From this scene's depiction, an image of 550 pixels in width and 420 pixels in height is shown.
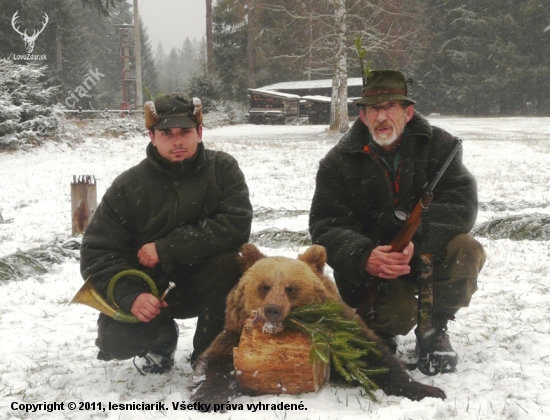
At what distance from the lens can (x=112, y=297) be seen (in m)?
3.00

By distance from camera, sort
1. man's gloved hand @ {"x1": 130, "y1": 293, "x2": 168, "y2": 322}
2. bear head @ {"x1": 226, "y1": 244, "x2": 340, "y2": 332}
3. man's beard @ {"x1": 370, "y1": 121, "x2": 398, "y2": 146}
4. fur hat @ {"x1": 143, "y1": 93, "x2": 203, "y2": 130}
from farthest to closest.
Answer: man's beard @ {"x1": 370, "y1": 121, "x2": 398, "y2": 146}, fur hat @ {"x1": 143, "y1": 93, "x2": 203, "y2": 130}, man's gloved hand @ {"x1": 130, "y1": 293, "x2": 168, "y2": 322}, bear head @ {"x1": 226, "y1": 244, "x2": 340, "y2": 332}

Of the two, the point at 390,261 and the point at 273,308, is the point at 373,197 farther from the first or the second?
the point at 273,308

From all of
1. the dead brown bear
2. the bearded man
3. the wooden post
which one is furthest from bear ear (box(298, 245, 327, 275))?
the wooden post

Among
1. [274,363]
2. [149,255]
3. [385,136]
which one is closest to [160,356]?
[149,255]

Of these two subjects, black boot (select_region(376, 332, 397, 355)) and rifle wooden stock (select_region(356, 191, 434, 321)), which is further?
black boot (select_region(376, 332, 397, 355))

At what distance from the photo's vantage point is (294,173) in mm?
11914

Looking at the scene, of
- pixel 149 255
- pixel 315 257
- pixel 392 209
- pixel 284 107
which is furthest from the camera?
pixel 284 107

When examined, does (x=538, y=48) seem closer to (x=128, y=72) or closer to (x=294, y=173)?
(x=128, y=72)

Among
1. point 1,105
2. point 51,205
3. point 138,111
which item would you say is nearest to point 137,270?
point 51,205

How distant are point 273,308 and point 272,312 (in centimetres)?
2

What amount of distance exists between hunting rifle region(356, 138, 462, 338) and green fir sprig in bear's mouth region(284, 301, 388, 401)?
492mm

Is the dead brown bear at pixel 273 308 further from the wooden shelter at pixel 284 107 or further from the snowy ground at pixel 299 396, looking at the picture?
the wooden shelter at pixel 284 107

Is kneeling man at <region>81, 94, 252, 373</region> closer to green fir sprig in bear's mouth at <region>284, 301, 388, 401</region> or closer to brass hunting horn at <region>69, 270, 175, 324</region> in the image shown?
brass hunting horn at <region>69, 270, 175, 324</region>

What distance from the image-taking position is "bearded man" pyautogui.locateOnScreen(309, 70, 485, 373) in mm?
3154
